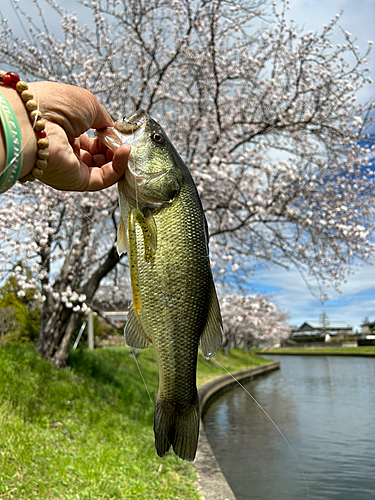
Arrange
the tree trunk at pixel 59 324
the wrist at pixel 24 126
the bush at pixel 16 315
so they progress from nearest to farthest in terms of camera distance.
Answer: the wrist at pixel 24 126 < the tree trunk at pixel 59 324 < the bush at pixel 16 315

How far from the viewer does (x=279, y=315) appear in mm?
52719

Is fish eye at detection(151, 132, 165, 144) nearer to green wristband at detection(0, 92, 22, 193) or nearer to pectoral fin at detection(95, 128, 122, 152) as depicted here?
pectoral fin at detection(95, 128, 122, 152)

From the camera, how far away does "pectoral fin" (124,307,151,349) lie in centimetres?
177

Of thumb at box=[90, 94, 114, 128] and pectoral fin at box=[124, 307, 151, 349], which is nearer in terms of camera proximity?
pectoral fin at box=[124, 307, 151, 349]

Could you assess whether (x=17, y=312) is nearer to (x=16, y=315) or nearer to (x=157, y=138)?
(x=16, y=315)

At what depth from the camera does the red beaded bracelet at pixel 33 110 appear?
161 centimetres

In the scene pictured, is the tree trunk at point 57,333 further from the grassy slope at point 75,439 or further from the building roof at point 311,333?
the building roof at point 311,333

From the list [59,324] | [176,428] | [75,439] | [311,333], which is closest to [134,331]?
[176,428]

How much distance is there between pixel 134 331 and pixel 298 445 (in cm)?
1045

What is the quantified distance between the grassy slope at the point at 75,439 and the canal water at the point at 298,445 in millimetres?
1860

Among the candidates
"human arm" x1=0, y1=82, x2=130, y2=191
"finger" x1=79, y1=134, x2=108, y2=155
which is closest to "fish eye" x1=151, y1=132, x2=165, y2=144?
"human arm" x1=0, y1=82, x2=130, y2=191

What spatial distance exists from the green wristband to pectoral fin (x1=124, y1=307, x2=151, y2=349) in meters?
0.67

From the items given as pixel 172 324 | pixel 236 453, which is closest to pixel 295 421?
pixel 236 453

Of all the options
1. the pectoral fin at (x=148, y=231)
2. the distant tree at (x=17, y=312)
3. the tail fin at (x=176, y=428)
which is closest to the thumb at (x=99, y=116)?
the pectoral fin at (x=148, y=231)
